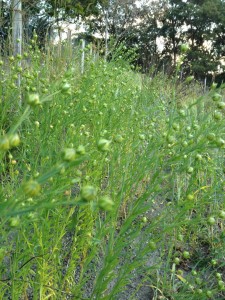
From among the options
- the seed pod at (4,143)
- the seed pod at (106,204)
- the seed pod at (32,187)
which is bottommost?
the seed pod at (106,204)

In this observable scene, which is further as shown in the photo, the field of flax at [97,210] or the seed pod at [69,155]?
the field of flax at [97,210]

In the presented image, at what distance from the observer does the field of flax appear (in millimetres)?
763

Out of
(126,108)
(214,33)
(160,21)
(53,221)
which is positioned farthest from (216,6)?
(53,221)

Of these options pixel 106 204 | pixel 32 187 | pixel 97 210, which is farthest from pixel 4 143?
pixel 97 210

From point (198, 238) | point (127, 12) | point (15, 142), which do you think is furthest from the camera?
point (127, 12)

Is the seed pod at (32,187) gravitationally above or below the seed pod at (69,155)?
below

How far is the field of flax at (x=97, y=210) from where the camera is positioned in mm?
763

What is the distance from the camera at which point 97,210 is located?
1.27 metres

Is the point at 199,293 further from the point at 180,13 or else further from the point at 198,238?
the point at 180,13

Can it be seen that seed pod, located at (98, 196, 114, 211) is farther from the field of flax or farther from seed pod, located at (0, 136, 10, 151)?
seed pod, located at (0, 136, 10, 151)

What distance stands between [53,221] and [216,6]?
23.1m

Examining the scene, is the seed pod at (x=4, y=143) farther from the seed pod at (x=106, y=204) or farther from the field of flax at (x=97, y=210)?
the seed pod at (x=106, y=204)

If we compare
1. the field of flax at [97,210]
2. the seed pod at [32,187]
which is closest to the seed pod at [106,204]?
the field of flax at [97,210]

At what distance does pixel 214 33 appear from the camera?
21.9 metres
